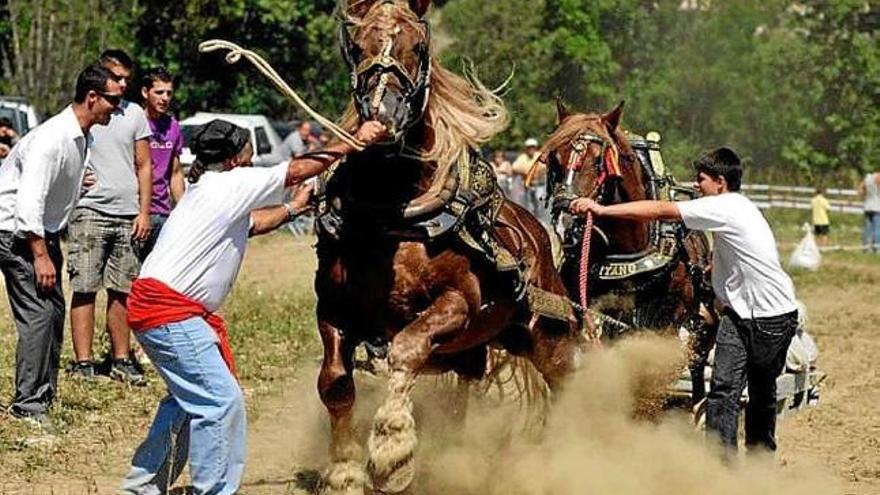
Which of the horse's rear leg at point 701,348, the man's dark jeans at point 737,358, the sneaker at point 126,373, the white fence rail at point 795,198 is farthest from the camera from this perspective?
the white fence rail at point 795,198

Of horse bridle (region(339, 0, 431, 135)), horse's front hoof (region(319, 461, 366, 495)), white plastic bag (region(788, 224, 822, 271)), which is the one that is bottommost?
white plastic bag (region(788, 224, 822, 271))

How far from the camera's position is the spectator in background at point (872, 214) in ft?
91.3

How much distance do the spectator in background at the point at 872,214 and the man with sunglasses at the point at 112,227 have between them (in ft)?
61.9

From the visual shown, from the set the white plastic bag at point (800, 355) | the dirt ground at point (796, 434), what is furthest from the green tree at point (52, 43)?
the white plastic bag at point (800, 355)

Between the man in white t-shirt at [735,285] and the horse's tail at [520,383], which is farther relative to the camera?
the horse's tail at [520,383]

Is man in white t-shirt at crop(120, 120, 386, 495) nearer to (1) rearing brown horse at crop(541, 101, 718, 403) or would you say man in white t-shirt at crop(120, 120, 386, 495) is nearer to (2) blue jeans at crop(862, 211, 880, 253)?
(1) rearing brown horse at crop(541, 101, 718, 403)

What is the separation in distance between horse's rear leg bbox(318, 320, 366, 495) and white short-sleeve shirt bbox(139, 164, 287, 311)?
813mm

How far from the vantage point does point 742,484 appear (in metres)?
8.02

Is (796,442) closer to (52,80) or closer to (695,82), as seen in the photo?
(52,80)

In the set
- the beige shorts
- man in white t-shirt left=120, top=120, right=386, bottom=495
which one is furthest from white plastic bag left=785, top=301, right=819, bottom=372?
man in white t-shirt left=120, top=120, right=386, bottom=495

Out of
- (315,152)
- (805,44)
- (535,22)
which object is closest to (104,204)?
(315,152)

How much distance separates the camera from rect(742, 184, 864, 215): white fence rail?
35.9 metres

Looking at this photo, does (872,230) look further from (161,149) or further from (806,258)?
(161,149)

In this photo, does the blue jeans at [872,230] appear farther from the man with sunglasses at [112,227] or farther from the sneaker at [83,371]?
the sneaker at [83,371]
